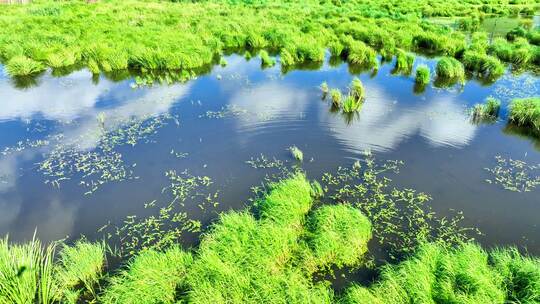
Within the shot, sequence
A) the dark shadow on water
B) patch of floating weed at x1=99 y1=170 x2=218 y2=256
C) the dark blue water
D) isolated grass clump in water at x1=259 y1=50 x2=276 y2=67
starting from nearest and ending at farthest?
patch of floating weed at x1=99 y1=170 x2=218 y2=256 → the dark blue water → the dark shadow on water → isolated grass clump in water at x1=259 y1=50 x2=276 y2=67

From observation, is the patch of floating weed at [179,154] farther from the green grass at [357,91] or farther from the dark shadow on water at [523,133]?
the dark shadow on water at [523,133]

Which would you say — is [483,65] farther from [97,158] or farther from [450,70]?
[97,158]

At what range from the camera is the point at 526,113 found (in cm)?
1248

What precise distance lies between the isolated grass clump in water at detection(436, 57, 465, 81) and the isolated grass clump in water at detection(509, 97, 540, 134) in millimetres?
4699

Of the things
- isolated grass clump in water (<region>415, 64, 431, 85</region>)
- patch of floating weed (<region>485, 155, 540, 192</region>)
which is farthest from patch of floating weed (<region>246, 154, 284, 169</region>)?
isolated grass clump in water (<region>415, 64, 431, 85</region>)

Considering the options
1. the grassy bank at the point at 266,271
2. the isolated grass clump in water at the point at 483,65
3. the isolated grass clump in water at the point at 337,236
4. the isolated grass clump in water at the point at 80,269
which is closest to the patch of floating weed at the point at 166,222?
the grassy bank at the point at 266,271

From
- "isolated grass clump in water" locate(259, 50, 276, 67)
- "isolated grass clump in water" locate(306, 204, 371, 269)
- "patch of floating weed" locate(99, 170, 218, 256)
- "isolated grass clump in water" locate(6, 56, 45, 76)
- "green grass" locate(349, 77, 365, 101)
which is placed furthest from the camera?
"isolated grass clump in water" locate(259, 50, 276, 67)

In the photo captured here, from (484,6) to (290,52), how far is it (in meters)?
34.6

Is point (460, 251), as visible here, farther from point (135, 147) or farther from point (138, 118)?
point (138, 118)

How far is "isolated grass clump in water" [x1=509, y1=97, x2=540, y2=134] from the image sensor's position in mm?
12344

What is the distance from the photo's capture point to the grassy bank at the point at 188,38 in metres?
18.5

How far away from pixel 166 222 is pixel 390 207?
5215mm

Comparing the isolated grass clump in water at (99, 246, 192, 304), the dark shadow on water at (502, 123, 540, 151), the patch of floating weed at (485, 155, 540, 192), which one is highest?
the dark shadow on water at (502, 123, 540, 151)

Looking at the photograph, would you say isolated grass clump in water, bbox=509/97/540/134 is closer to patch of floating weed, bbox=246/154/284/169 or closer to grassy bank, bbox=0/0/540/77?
grassy bank, bbox=0/0/540/77
